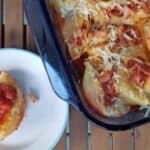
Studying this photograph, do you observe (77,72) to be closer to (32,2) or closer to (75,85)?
(75,85)


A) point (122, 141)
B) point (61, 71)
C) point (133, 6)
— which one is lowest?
point (122, 141)

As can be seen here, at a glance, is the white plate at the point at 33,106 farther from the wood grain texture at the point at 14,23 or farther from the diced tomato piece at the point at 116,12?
the diced tomato piece at the point at 116,12

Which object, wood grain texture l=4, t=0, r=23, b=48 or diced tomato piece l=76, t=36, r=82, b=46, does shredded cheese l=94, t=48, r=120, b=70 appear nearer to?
diced tomato piece l=76, t=36, r=82, b=46

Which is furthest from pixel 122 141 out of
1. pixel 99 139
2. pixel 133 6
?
pixel 133 6

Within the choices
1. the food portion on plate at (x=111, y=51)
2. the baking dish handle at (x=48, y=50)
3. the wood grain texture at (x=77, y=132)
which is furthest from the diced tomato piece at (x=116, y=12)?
the wood grain texture at (x=77, y=132)

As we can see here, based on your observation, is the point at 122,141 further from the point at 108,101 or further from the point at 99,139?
the point at 108,101

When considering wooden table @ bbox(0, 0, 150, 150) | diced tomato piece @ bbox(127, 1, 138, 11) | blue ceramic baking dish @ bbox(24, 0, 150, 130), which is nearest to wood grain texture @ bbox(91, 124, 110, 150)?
wooden table @ bbox(0, 0, 150, 150)
